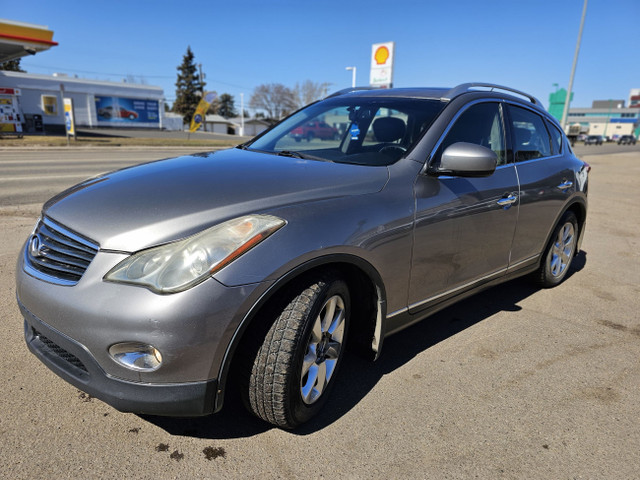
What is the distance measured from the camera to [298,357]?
7.05 ft

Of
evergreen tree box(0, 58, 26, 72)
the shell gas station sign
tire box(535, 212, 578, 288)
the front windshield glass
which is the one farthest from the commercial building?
the front windshield glass

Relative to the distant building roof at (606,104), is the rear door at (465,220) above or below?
below

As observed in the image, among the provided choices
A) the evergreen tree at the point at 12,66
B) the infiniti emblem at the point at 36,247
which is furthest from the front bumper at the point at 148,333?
the evergreen tree at the point at 12,66

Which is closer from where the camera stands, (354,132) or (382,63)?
(354,132)

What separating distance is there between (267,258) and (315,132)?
1.90 m

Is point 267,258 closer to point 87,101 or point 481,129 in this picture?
point 481,129

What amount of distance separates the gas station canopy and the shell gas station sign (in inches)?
730

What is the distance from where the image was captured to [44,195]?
8.33 metres

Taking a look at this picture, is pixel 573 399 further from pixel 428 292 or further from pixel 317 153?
pixel 317 153

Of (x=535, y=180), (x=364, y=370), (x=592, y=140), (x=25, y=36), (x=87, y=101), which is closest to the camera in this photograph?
(x=364, y=370)

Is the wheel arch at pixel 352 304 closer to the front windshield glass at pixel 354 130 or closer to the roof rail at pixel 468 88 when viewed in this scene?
the front windshield glass at pixel 354 130

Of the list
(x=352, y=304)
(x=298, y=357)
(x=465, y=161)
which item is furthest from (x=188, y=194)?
(x=465, y=161)

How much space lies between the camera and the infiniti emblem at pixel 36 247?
225 cm

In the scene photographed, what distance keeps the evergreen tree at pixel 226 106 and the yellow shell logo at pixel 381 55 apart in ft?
258
